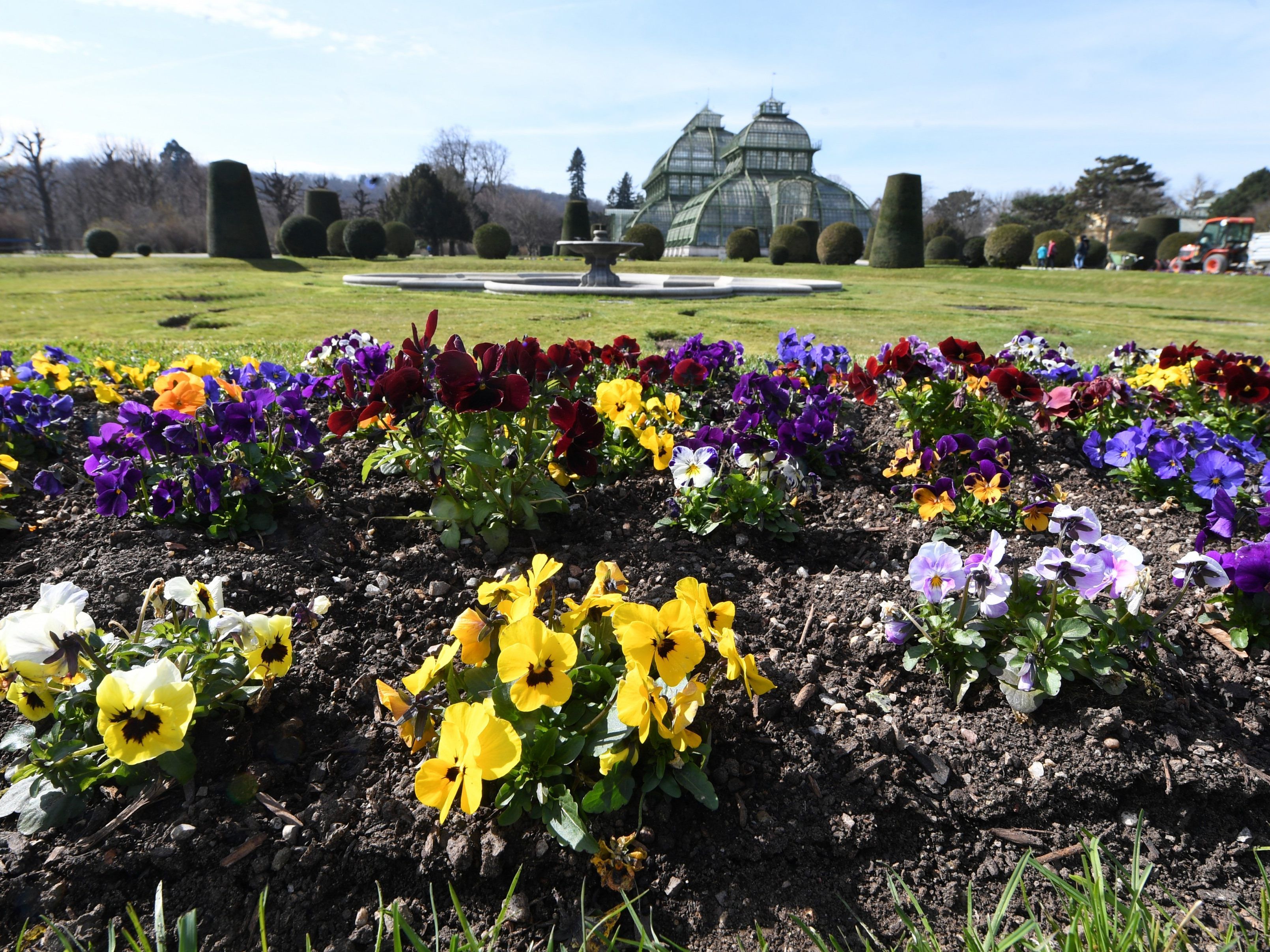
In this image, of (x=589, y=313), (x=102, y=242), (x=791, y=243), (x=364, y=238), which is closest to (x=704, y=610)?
(x=589, y=313)

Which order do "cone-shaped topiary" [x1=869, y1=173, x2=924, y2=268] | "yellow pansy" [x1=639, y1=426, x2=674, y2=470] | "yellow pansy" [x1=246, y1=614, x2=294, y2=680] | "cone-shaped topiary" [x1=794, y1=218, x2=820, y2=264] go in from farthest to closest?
"cone-shaped topiary" [x1=794, y1=218, x2=820, y2=264] → "cone-shaped topiary" [x1=869, y1=173, x2=924, y2=268] → "yellow pansy" [x1=639, y1=426, x2=674, y2=470] → "yellow pansy" [x1=246, y1=614, x2=294, y2=680]

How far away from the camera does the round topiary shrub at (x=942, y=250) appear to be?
33531 mm

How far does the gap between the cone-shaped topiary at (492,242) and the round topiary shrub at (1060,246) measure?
2428cm

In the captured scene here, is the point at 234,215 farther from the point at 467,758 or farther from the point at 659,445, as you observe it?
the point at 467,758

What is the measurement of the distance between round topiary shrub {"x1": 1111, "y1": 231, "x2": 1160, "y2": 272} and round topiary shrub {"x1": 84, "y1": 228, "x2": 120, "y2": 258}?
48930 mm

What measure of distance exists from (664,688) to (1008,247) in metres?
33.9

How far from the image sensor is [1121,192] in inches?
2096

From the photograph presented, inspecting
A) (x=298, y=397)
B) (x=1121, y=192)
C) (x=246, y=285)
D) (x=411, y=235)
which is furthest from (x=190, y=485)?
(x=1121, y=192)

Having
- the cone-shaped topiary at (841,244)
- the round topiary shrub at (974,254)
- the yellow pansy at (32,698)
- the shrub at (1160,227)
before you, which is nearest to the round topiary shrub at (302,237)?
the cone-shaped topiary at (841,244)

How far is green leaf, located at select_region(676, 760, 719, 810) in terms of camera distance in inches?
58.6

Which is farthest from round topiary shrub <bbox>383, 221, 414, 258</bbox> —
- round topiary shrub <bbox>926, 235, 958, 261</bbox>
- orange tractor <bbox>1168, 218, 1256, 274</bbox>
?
orange tractor <bbox>1168, 218, 1256, 274</bbox>

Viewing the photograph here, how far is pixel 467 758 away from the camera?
4.18 feet

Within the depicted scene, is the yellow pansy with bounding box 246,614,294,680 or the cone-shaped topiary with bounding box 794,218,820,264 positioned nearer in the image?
the yellow pansy with bounding box 246,614,294,680

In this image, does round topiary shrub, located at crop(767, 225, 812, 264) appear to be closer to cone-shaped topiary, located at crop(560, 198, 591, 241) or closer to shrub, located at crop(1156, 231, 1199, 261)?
cone-shaped topiary, located at crop(560, 198, 591, 241)
